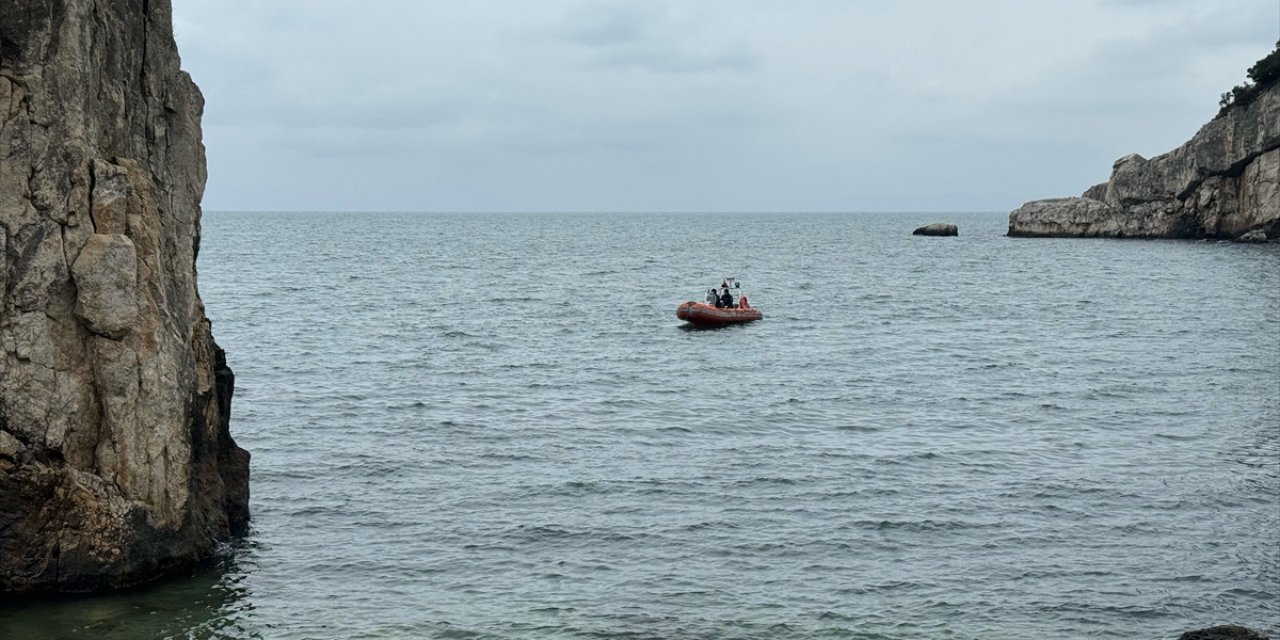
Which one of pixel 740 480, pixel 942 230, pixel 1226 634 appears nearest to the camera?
pixel 1226 634

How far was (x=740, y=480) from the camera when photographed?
2633 cm

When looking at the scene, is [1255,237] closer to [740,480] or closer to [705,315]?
[705,315]

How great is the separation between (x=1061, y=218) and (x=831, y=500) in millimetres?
Answer: 111734

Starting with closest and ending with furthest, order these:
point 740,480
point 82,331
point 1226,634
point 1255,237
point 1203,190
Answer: point 1226,634, point 82,331, point 740,480, point 1255,237, point 1203,190

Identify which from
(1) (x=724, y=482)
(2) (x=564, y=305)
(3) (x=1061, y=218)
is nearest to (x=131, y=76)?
(1) (x=724, y=482)

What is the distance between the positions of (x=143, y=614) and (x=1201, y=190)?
351 feet

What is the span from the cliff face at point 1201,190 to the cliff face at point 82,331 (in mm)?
96368

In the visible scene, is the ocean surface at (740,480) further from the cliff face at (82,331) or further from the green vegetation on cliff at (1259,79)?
the green vegetation on cliff at (1259,79)

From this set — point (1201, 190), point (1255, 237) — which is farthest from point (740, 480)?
point (1201, 190)

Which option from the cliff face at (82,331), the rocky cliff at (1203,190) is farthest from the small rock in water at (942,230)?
the cliff face at (82,331)

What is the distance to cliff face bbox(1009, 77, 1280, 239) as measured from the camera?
324 feet

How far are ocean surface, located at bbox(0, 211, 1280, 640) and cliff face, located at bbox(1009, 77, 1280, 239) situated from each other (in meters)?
46.7

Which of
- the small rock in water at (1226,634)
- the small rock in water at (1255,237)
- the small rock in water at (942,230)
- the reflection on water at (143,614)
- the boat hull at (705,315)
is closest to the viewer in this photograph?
the small rock in water at (1226,634)

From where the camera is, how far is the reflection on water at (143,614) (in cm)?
1669
